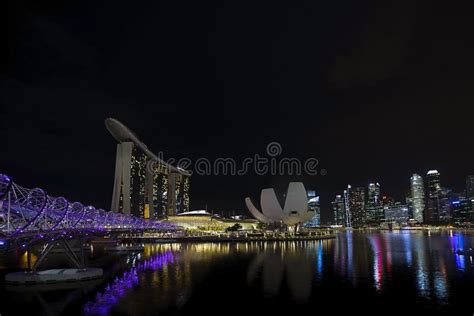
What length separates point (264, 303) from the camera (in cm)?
1551

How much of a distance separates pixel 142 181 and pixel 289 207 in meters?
40.9

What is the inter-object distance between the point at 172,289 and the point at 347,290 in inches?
296

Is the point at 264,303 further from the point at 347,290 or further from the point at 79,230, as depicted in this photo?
the point at 79,230

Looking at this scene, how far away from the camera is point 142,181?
97562 millimetres

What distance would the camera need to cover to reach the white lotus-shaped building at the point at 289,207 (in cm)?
7031

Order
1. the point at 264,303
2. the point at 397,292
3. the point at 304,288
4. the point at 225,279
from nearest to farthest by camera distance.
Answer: the point at 264,303, the point at 397,292, the point at 304,288, the point at 225,279

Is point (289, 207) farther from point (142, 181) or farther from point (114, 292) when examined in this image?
point (114, 292)

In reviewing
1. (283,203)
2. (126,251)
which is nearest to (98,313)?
(126,251)

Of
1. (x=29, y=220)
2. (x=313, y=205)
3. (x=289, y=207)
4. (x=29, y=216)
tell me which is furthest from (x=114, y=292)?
(x=313, y=205)

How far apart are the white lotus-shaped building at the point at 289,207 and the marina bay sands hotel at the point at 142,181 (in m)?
28.0

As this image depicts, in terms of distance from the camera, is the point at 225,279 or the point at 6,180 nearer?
the point at 6,180

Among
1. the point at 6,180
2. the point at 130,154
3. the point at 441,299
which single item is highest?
the point at 130,154

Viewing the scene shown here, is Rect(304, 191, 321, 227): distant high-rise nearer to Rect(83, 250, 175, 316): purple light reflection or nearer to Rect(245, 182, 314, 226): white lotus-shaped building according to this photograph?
Rect(245, 182, 314, 226): white lotus-shaped building

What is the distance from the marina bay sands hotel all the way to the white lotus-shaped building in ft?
91.9
